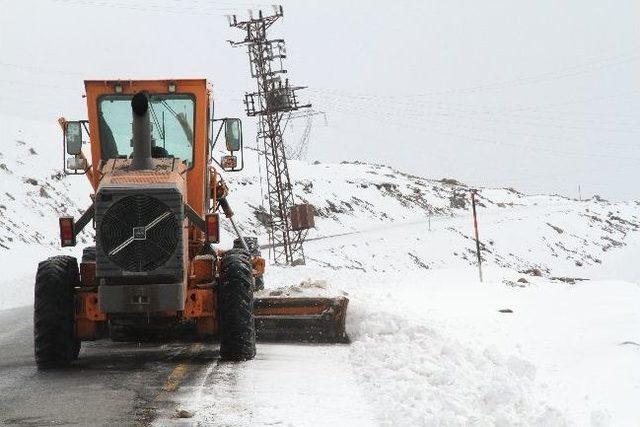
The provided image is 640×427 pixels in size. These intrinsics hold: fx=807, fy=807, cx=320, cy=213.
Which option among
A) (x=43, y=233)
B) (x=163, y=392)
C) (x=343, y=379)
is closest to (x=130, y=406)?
(x=163, y=392)

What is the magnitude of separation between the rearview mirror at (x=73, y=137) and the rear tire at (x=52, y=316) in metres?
1.46

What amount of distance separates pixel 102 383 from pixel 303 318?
11.5 ft

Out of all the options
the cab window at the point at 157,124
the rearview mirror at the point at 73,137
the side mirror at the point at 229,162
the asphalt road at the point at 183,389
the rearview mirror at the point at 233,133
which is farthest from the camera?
the side mirror at the point at 229,162

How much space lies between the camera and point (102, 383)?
7.29m

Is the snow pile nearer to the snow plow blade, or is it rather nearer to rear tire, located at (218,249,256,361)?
the snow plow blade

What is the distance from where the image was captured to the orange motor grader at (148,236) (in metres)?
7.90

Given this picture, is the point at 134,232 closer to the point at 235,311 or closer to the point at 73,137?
the point at 235,311

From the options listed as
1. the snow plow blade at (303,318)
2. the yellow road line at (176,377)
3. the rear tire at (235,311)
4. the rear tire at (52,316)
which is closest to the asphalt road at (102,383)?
the yellow road line at (176,377)

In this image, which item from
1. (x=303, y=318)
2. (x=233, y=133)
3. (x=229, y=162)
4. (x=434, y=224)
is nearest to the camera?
(x=233, y=133)

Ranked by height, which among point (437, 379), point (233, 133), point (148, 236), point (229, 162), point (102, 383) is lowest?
point (437, 379)

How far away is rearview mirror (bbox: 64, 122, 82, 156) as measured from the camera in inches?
356

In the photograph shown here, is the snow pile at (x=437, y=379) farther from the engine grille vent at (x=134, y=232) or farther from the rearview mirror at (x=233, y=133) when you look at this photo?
the rearview mirror at (x=233, y=133)

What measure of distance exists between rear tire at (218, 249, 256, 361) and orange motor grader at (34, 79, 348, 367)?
0.01 meters

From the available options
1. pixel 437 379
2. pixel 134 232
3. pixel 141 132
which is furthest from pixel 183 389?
pixel 141 132
